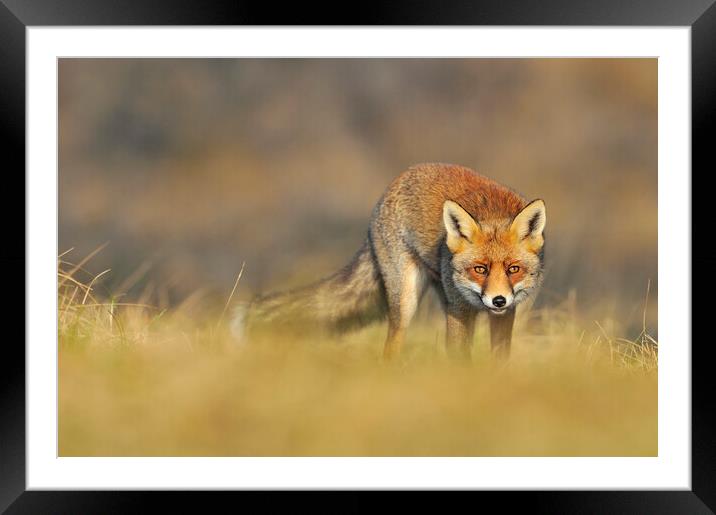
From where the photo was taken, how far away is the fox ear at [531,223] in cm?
566

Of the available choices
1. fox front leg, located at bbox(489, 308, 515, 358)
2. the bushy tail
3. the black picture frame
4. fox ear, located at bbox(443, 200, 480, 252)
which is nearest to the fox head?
fox ear, located at bbox(443, 200, 480, 252)

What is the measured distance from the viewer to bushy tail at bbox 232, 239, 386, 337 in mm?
7000

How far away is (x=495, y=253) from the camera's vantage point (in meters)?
5.77

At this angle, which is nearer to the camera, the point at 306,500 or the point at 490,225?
the point at 306,500

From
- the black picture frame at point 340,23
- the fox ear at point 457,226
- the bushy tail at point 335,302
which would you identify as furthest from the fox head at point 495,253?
the black picture frame at point 340,23

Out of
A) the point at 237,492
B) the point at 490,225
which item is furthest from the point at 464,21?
the point at 237,492

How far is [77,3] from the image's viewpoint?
14.5 feet

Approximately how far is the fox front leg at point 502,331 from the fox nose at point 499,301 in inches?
17.8

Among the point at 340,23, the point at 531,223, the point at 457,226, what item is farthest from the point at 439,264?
the point at 340,23

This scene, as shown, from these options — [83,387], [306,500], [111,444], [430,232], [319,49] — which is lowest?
[306,500]

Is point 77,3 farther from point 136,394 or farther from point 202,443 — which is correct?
point 202,443

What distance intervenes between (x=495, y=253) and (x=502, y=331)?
60 centimetres

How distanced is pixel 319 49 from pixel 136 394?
6.84ft

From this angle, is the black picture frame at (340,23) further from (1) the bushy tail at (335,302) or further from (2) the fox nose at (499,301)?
(1) the bushy tail at (335,302)
